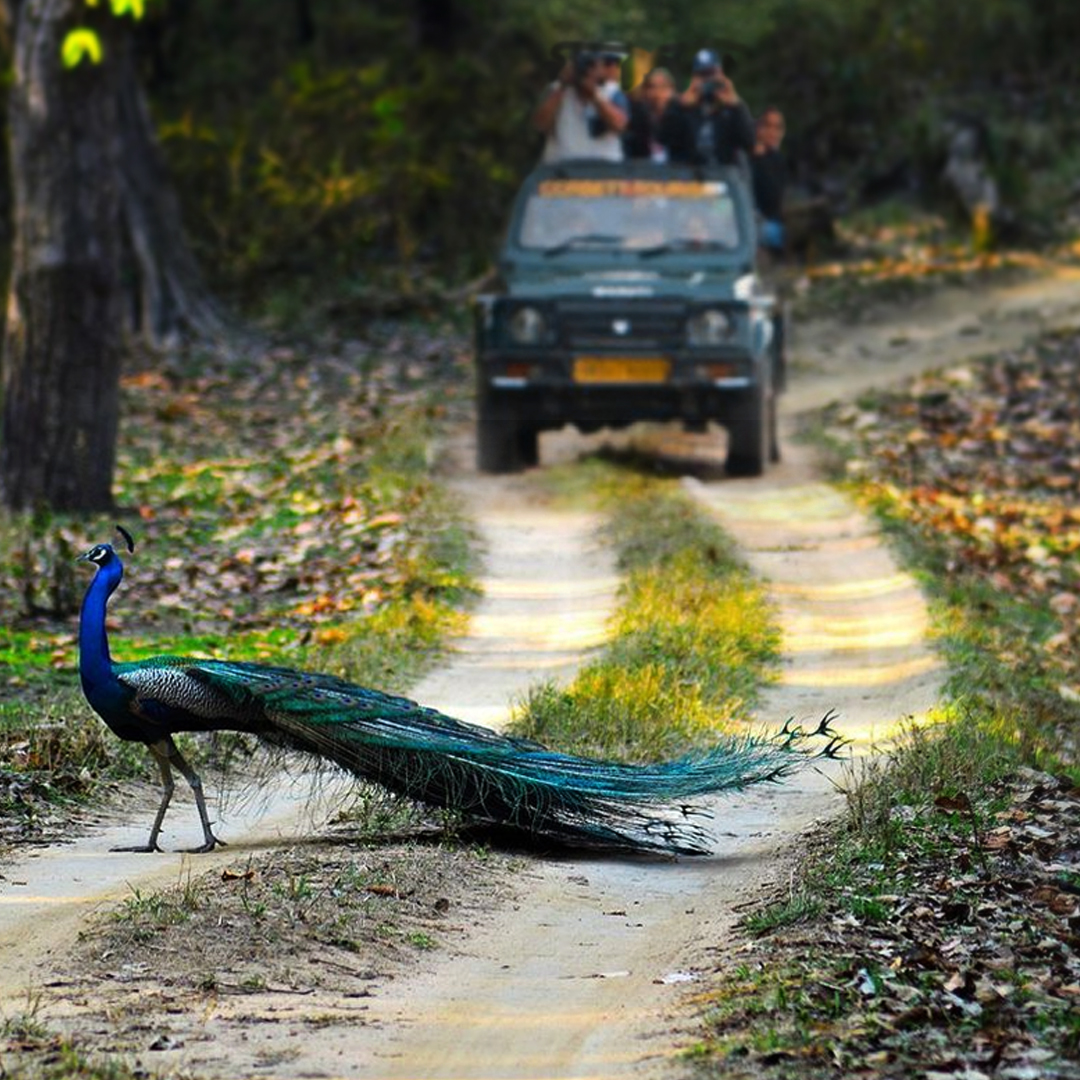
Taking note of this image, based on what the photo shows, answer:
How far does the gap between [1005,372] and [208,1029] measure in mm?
19164

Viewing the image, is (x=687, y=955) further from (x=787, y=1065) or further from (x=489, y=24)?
(x=489, y=24)

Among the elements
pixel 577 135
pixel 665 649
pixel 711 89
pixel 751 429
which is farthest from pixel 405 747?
pixel 711 89

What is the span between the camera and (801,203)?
3064 cm

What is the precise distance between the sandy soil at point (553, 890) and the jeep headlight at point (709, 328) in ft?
6.16

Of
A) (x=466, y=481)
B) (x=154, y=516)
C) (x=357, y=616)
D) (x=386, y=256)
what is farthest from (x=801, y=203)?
(x=357, y=616)

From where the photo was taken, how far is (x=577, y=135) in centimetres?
2148

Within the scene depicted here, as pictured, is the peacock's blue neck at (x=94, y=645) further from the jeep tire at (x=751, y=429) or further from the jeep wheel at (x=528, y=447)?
the jeep wheel at (x=528, y=447)

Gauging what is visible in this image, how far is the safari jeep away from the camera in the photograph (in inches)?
671

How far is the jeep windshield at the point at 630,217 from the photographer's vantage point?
1770 cm

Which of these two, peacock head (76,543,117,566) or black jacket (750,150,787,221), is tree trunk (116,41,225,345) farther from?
peacock head (76,543,117,566)

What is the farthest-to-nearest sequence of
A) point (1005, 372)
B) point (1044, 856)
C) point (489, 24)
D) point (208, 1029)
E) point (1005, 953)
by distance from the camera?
point (489, 24) < point (1005, 372) < point (1044, 856) < point (1005, 953) < point (208, 1029)

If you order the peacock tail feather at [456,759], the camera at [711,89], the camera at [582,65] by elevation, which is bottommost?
the peacock tail feather at [456,759]

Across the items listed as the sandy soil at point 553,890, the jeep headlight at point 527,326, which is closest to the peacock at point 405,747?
the sandy soil at point 553,890

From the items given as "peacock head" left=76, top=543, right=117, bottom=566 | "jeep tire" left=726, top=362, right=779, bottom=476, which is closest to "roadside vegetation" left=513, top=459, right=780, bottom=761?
"jeep tire" left=726, top=362, right=779, bottom=476
